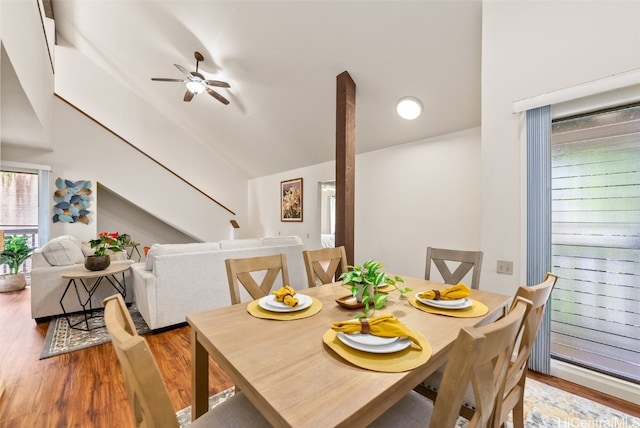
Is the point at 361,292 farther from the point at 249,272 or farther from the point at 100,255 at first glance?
the point at 100,255

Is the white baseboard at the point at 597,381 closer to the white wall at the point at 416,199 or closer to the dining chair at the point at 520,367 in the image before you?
the dining chair at the point at 520,367

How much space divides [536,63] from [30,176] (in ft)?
21.8

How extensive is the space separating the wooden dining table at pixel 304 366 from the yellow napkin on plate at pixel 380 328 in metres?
0.09

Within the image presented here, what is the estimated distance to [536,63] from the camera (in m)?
1.89

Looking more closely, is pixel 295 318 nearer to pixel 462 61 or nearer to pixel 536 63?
pixel 536 63

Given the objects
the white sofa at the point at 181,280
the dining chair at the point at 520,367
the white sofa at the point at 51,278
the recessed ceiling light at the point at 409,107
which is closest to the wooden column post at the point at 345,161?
the recessed ceiling light at the point at 409,107

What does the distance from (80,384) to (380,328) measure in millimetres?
2205

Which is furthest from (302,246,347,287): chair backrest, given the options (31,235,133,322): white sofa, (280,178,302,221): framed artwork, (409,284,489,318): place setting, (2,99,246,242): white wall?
(2,99,246,242): white wall

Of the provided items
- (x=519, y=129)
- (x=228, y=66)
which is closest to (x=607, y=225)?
(x=519, y=129)

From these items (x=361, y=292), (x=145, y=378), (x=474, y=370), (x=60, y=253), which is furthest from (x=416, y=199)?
(x=60, y=253)

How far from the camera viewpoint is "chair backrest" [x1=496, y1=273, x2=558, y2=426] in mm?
951

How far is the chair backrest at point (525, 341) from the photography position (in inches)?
37.4

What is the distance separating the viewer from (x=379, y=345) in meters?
0.87

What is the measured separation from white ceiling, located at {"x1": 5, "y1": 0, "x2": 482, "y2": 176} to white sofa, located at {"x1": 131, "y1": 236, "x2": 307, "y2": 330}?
88.7 inches
